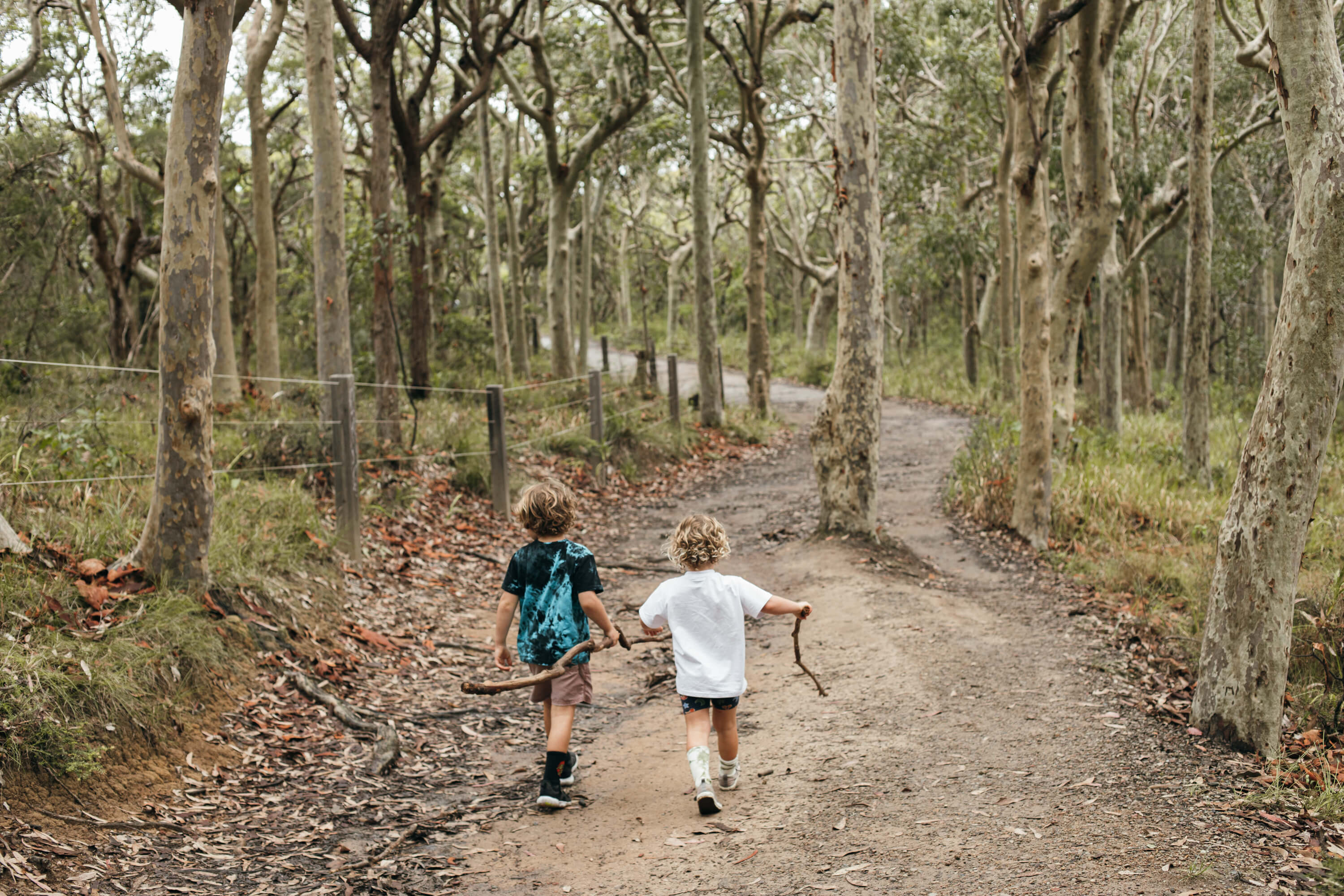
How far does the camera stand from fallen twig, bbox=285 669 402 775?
17.0 ft

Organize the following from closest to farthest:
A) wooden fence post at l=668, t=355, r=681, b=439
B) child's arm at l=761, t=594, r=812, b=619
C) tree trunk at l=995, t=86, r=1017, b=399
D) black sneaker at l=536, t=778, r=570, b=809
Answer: child's arm at l=761, t=594, r=812, b=619, black sneaker at l=536, t=778, r=570, b=809, wooden fence post at l=668, t=355, r=681, b=439, tree trunk at l=995, t=86, r=1017, b=399

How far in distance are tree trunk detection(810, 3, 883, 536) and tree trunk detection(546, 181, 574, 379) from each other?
31.0ft

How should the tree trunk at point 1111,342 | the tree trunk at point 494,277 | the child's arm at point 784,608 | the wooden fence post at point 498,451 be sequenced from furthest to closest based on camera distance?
the tree trunk at point 494,277, the tree trunk at point 1111,342, the wooden fence post at point 498,451, the child's arm at point 784,608

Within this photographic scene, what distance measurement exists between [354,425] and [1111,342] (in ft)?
35.6

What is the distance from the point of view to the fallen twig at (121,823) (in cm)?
397

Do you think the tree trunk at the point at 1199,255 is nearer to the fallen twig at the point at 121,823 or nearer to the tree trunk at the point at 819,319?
the fallen twig at the point at 121,823

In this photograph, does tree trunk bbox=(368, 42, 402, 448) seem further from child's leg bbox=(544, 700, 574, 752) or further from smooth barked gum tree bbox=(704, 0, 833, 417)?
child's leg bbox=(544, 700, 574, 752)

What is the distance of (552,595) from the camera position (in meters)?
4.68

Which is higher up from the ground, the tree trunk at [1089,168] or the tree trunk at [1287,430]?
the tree trunk at [1089,168]

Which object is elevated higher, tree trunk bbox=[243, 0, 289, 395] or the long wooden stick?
tree trunk bbox=[243, 0, 289, 395]

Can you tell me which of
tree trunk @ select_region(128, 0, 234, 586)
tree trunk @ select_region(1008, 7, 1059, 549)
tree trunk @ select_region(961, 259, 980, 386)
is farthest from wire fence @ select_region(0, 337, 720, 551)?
tree trunk @ select_region(961, 259, 980, 386)

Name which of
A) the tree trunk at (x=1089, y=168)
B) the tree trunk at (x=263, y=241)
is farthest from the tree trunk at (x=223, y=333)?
the tree trunk at (x=1089, y=168)

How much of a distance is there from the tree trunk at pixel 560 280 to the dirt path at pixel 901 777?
35.5 ft

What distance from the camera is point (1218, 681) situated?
5270mm
